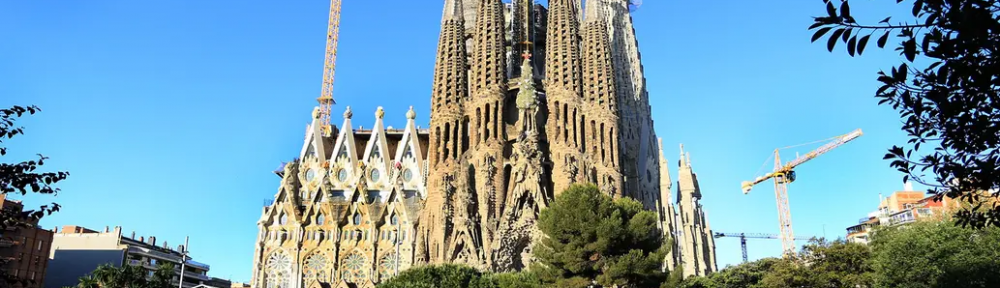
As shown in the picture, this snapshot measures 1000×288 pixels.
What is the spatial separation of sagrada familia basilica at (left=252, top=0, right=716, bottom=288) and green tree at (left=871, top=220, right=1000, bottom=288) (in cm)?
1789

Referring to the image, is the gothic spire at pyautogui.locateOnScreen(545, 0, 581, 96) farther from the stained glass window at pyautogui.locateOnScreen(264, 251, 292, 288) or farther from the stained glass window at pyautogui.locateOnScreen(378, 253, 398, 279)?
the stained glass window at pyautogui.locateOnScreen(264, 251, 292, 288)

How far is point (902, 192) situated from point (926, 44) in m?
70.4

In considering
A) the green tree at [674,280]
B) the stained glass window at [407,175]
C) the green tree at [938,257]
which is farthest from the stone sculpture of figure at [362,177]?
the green tree at [938,257]

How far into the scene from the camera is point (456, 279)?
33594 mm

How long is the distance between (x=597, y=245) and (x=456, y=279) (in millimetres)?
7678

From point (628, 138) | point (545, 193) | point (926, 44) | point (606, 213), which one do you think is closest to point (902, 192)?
point (628, 138)

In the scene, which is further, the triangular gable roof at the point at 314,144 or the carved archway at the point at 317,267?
the triangular gable roof at the point at 314,144

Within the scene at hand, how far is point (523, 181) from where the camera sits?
4422 centimetres

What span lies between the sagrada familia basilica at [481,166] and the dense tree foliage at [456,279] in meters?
6.61

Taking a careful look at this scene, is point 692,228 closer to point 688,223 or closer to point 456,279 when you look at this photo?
point 688,223

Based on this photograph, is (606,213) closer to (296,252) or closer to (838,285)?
(838,285)

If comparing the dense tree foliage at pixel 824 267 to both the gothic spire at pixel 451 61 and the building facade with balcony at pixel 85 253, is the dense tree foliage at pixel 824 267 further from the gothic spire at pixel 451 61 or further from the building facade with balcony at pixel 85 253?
the building facade with balcony at pixel 85 253

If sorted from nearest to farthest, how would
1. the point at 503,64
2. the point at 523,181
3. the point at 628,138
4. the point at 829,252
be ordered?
the point at 829,252 < the point at 523,181 < the point at 503,64 < the point at 628,138

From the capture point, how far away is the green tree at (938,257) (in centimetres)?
2298
